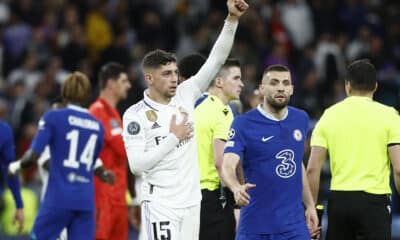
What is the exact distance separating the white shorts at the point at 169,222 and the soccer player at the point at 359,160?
54.0 inches

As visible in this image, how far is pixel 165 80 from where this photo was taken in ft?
34.4

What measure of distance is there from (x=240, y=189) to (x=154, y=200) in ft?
2.76

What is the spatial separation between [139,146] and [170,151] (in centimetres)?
27

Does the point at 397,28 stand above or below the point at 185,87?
above

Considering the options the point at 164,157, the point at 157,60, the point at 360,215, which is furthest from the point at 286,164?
the point at 157,60

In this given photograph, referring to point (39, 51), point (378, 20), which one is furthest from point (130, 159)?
point (378, 20)

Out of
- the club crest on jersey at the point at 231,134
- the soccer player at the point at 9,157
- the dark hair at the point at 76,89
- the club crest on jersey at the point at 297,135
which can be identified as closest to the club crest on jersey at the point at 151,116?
the club crest on jersey at the point at 231,134

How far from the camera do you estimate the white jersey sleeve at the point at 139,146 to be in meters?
10.1

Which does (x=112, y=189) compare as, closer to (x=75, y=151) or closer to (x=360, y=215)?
(x=75, y=151)

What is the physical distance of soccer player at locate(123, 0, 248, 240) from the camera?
10.2m

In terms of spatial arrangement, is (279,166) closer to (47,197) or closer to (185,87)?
(185,87)

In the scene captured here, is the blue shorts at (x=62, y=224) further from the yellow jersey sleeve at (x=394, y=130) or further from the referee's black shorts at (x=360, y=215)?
the yellow jersey sleeve at (x=394, y=130)

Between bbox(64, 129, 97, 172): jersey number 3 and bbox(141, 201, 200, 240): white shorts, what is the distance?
2.26 meters

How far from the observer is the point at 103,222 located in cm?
1349
